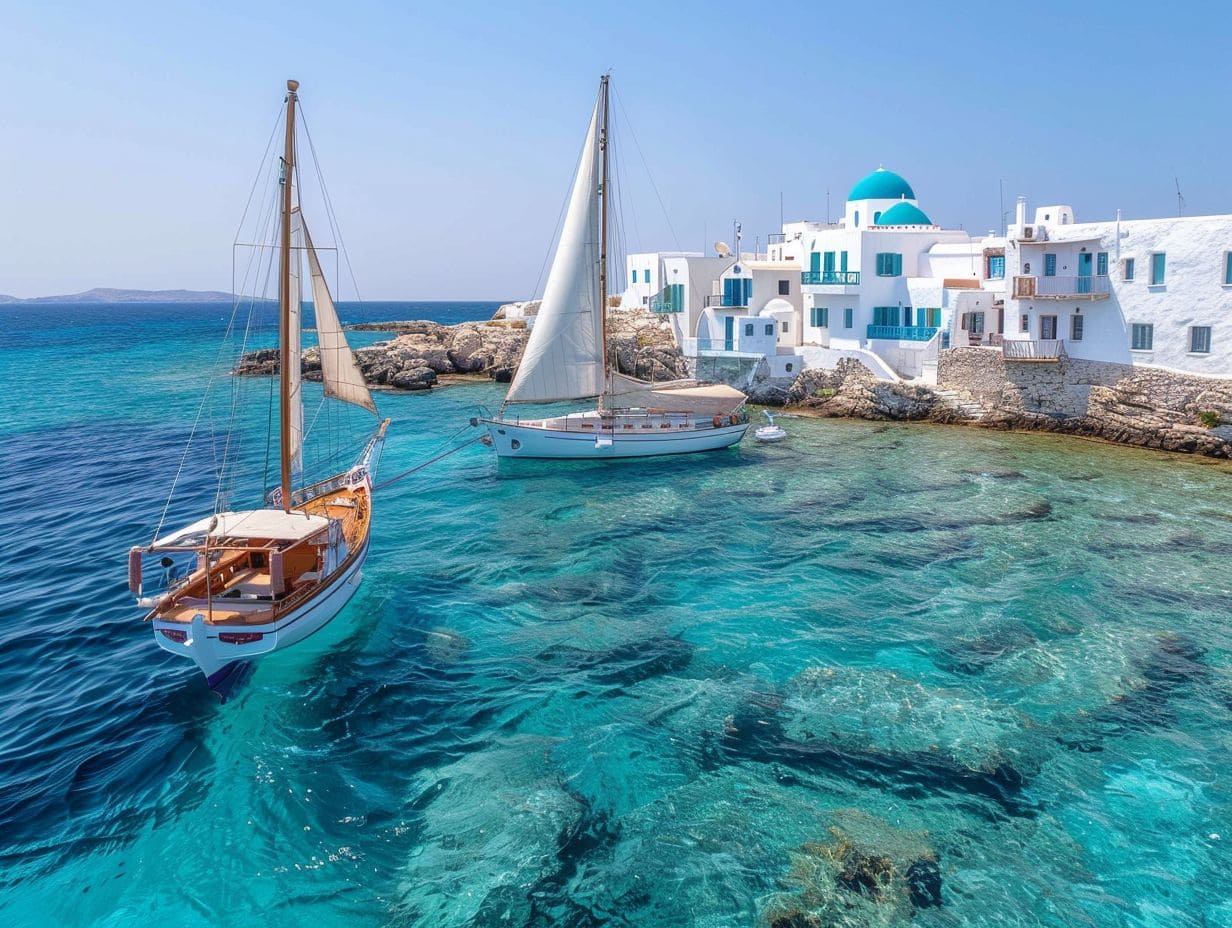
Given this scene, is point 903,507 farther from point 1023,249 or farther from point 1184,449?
point 1023,249

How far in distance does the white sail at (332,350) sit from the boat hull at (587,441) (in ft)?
39.8

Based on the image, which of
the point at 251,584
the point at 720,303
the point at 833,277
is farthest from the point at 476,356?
the point at 251,584

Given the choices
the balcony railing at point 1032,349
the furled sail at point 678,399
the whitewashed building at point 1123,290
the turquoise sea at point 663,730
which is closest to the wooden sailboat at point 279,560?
the turquoise sea at point 663,730

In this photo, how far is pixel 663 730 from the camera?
14727 millimetres

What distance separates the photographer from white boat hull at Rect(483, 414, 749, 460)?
117 ft

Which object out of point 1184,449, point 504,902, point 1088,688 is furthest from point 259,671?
point 1184,449

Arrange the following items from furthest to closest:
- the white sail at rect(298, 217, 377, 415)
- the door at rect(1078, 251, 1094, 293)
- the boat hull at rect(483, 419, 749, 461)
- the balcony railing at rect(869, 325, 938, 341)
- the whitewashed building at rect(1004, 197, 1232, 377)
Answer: the balcony railing at rect(869, 325, 938, 341) < the door at rect(1078, 251, 1094, 293) < the boat hull at rect(483, 419, 749, 461) < the whitewashed building at rect(1004, 197, 1232, 377) < the white sail at rect(298, 217, 377, 415)

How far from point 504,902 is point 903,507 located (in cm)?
2177

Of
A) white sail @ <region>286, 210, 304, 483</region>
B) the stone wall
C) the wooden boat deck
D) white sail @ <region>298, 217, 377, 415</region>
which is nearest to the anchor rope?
white sail @ <region>298, 217, 377, 415</region>

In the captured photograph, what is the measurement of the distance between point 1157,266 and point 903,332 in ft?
42.8

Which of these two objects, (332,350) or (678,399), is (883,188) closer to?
(678,399)

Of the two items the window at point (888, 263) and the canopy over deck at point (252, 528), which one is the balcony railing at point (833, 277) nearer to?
the window at point (888, 263)

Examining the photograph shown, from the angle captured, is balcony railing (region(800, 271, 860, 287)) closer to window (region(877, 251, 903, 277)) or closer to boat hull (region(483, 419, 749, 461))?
window (region(877, 251, 903, 277))

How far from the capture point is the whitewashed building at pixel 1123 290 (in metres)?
33.0
